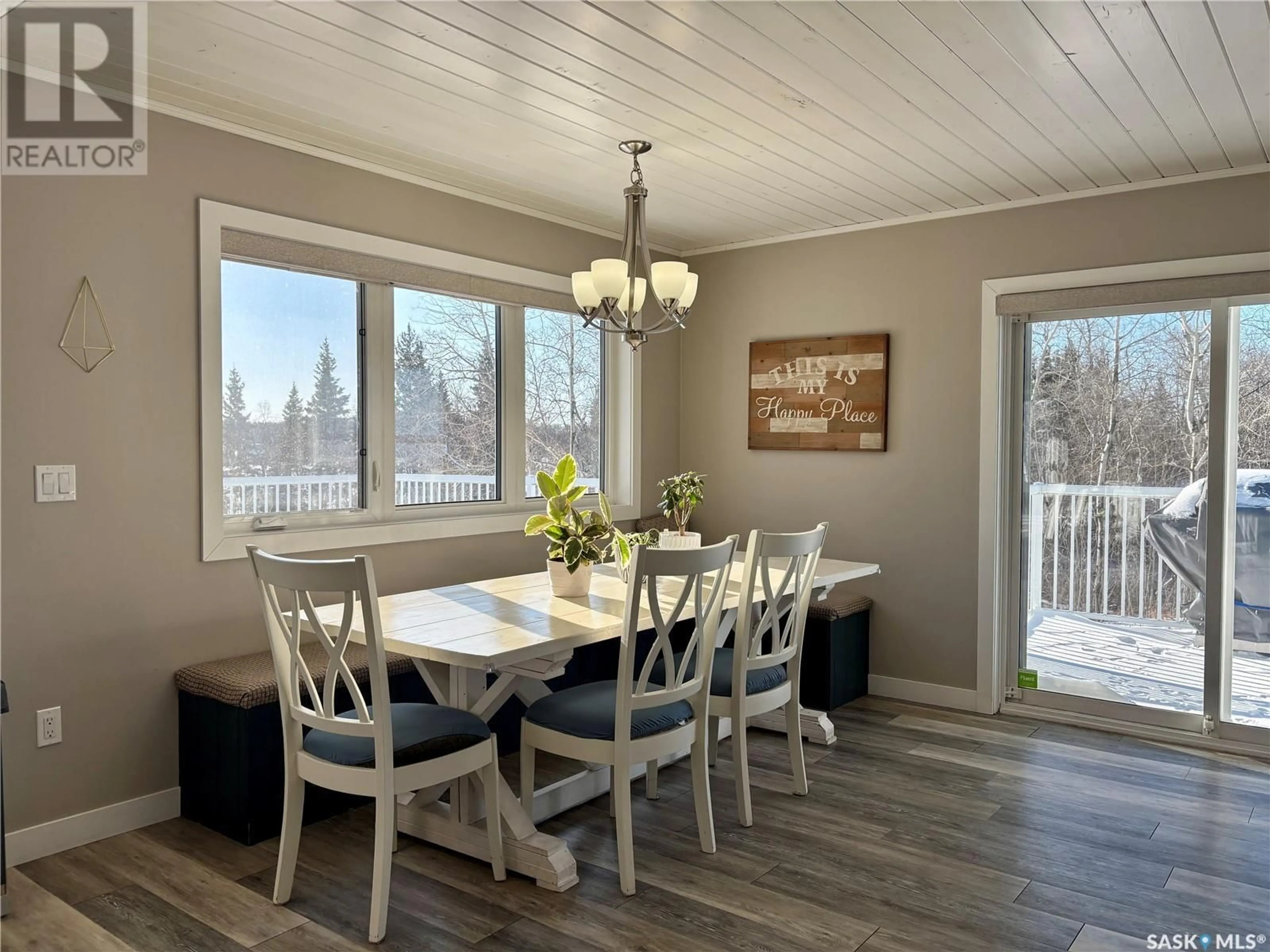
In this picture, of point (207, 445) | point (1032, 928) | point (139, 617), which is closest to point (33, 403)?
point (207, 445)

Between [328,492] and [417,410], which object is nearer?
[328,492]

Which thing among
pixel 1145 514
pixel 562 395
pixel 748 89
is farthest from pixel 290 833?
pixel 1145 514

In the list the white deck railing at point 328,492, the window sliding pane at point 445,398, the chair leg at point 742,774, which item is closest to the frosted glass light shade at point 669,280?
the window sliding pane at point 445,398

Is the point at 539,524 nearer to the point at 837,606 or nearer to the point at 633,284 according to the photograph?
the point at 633,284

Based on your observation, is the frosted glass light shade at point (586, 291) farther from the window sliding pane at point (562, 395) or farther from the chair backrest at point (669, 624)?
the window sliding pane at point (562, 395)

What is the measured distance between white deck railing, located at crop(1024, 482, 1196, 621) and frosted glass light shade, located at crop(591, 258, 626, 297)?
230 centimetres

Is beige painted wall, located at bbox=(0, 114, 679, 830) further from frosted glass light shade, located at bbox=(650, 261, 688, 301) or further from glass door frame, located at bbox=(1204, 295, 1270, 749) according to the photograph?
glass door frame, located at bbox=(1204, 295, 1270, 749)

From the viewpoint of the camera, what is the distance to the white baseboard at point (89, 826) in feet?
8.93

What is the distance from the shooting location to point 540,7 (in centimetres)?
233

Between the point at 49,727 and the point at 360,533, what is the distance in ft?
3.89

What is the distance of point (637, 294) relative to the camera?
10.5ft

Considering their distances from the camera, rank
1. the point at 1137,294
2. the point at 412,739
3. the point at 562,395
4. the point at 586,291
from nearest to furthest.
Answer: the point at 412,739
the point at 586,291
the point at 1137,294
the point at 562,395

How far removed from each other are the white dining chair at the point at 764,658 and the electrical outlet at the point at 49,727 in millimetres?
1987

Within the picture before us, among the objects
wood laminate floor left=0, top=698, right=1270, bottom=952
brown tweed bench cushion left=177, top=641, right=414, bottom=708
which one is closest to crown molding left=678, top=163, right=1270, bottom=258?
wood laminate floor left=0, top=698, right=1270, bottom=952
